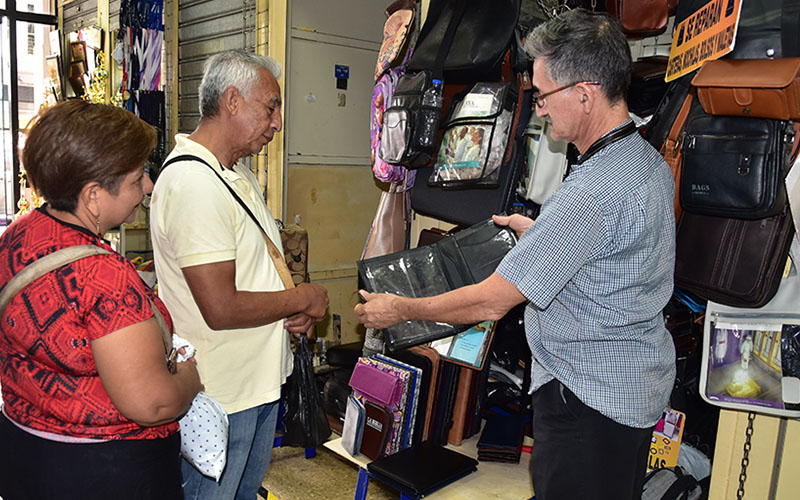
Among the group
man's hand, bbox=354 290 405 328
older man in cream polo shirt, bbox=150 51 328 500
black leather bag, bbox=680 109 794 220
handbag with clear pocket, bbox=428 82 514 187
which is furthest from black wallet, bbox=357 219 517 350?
black leather bag, bbox=680 109 794 220

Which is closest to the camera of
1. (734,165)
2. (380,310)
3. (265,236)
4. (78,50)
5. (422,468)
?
(734,165)

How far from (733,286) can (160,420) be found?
1747mm

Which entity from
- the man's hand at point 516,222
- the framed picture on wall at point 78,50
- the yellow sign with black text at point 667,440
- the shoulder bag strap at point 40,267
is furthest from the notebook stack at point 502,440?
the framed picture on wall at point 78,50

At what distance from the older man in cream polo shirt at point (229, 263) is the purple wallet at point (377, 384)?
0.83 meters

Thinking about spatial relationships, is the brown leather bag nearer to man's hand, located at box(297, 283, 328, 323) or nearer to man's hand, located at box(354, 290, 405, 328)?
man's hand, located at box(354, 290, 405, 328)

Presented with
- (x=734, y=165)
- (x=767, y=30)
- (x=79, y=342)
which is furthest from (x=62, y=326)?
(x=767, y=30)

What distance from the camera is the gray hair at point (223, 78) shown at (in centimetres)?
200

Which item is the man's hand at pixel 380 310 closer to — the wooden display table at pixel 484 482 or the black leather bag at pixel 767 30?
the wooden display table at pixel 484 482

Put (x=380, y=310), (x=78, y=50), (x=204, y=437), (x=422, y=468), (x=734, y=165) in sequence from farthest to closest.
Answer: (x=78, y=50) < (x=422, y=468) < (x=380, y=310) < (x=734, y=165) < (x=204, y=437)

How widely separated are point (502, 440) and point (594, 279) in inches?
57.4

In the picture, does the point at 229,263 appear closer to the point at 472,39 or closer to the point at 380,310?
the point at 380,310

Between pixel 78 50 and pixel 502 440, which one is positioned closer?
pixel 502 440

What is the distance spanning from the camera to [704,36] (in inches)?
84.5

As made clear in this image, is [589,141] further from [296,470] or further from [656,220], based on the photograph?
[296,470]
